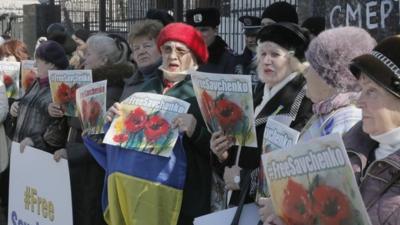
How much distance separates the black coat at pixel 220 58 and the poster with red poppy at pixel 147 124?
5.77 feet

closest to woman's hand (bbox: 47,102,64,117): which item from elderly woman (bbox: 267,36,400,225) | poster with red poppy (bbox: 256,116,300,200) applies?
poster with red poppy (bbox: 256,116,300,200)

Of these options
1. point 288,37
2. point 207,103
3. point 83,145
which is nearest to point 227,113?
point 207,103

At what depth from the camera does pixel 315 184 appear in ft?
7.49

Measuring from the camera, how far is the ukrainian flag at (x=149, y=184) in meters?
4.03

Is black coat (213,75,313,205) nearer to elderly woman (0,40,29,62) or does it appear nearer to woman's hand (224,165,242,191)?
woman's hand (224,165,242,191)

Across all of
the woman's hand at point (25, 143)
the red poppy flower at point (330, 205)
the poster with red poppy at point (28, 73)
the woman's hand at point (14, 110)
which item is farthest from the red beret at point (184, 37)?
the poster with red poppy at point (28, 73)

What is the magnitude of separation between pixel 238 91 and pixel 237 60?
2.70 m

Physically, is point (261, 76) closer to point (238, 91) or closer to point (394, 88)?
point (238, 91)

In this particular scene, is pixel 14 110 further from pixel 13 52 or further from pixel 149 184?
pixel 149 184

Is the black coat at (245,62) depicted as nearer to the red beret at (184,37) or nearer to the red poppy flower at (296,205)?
the red beret at (184,37)

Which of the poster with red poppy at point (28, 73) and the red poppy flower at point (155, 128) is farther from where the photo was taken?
the poster with red poppy at point (28, 73)

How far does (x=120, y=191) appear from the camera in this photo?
418cm

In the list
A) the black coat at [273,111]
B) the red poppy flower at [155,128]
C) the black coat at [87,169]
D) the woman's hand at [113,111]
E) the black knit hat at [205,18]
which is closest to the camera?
the black coat at [273,111]

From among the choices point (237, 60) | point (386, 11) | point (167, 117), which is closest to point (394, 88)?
point (386, 11)
